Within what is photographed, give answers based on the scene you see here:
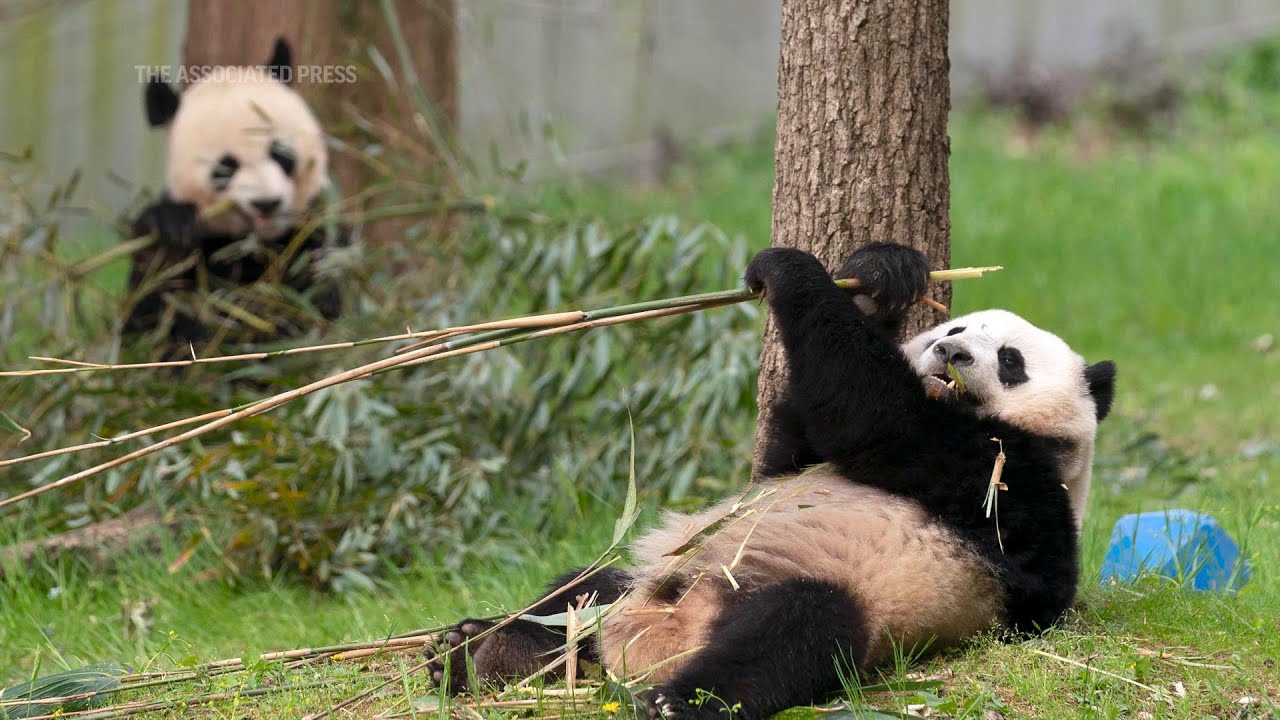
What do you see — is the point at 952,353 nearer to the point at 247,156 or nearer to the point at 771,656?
the point at 771,656

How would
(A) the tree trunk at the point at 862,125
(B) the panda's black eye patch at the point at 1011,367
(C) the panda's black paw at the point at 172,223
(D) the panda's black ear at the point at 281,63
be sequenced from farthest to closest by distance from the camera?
1. (D) the panda's black ear at the point at 281,63
2. (C) the panda's black paw at the point at 172,223
3. (A) the tree trunk at the point at 862,125
4. (B) the panda's black eye patch at the point at 1011,367

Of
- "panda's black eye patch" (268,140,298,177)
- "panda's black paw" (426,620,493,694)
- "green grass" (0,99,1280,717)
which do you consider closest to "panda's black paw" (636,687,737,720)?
"green grass" (0,99,1280,717)

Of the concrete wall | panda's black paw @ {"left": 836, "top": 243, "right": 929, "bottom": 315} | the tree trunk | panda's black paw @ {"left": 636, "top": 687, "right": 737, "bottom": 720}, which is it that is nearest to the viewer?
panda's black paw @ {"left": 636, "top": 687, "right": 737, "bottom": 720}

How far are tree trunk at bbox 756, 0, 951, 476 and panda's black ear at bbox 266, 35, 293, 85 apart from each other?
3514 millimetres

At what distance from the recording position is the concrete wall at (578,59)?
10102mm

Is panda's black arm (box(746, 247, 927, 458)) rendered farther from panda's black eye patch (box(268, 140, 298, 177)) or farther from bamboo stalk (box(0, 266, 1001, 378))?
panda's black eye patch (box(268, 140, 298, 177))

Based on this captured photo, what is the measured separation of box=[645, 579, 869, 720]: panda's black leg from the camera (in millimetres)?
2957

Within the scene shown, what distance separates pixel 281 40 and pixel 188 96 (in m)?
0.56

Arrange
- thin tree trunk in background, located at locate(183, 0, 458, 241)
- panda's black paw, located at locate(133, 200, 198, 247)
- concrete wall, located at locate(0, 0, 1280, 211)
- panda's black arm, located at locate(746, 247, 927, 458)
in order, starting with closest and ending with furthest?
panda's black arm, located at locate(746, 247, 927, 458) → panda's black paw, located at locate(133, 200, 198, 247) → thin tree trunk in background, located at locate(183, 0, 458, 241) → concrete wall, located at locate(0, 0, 1280, 211)

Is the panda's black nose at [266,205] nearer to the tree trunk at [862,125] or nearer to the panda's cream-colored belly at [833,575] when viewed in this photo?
the tree trunk at [862,125]

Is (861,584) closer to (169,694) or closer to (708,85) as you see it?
(169,694)

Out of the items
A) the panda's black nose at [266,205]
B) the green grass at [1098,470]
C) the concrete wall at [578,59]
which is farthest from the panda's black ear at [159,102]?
the green grass at [1098,470]

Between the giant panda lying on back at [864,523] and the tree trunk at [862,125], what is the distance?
33 centimetres

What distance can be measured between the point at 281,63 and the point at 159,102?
0.66 meters
